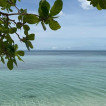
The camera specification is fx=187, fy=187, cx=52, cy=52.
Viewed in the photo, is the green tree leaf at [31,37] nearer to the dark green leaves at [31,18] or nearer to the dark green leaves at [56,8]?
the dark green leaves at [31,18]

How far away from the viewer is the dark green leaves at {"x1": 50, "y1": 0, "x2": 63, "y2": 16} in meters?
0.81

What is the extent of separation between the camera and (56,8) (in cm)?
82

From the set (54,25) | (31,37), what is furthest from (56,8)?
(31,37)

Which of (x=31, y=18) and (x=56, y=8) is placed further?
(x=31, y=18)

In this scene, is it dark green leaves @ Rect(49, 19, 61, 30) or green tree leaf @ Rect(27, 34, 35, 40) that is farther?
green tree leaf @ Rect(27, 34, 35, 40)

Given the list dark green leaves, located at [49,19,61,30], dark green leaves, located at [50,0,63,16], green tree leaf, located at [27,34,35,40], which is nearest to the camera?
dark green leaves, located at [50,0,63,16]

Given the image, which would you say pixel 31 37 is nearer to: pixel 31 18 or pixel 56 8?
pixel 31 18

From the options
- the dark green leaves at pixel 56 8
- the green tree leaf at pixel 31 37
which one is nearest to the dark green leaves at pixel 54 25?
the dark green leaves at pixel 56 8

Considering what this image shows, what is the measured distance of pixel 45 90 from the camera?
14.1 metres

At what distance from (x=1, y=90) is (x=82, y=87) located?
6.29 m

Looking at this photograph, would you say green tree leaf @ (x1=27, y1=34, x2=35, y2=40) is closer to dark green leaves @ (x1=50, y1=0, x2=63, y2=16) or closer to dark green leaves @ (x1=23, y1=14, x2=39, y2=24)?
dark green leaves @ (x1=23, y1=14, x2=39, y2=24)

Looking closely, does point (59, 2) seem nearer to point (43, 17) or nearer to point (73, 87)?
point (43, 17)

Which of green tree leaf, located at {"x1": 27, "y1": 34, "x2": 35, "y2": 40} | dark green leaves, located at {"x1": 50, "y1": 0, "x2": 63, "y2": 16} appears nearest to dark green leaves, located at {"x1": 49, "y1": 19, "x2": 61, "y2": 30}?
dark green leaves, located at {"x1": 50, "y1": 0, "x2": 63, "y2": 16}

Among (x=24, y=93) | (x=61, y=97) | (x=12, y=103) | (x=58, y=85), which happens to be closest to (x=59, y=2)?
(x=12, y=103)
